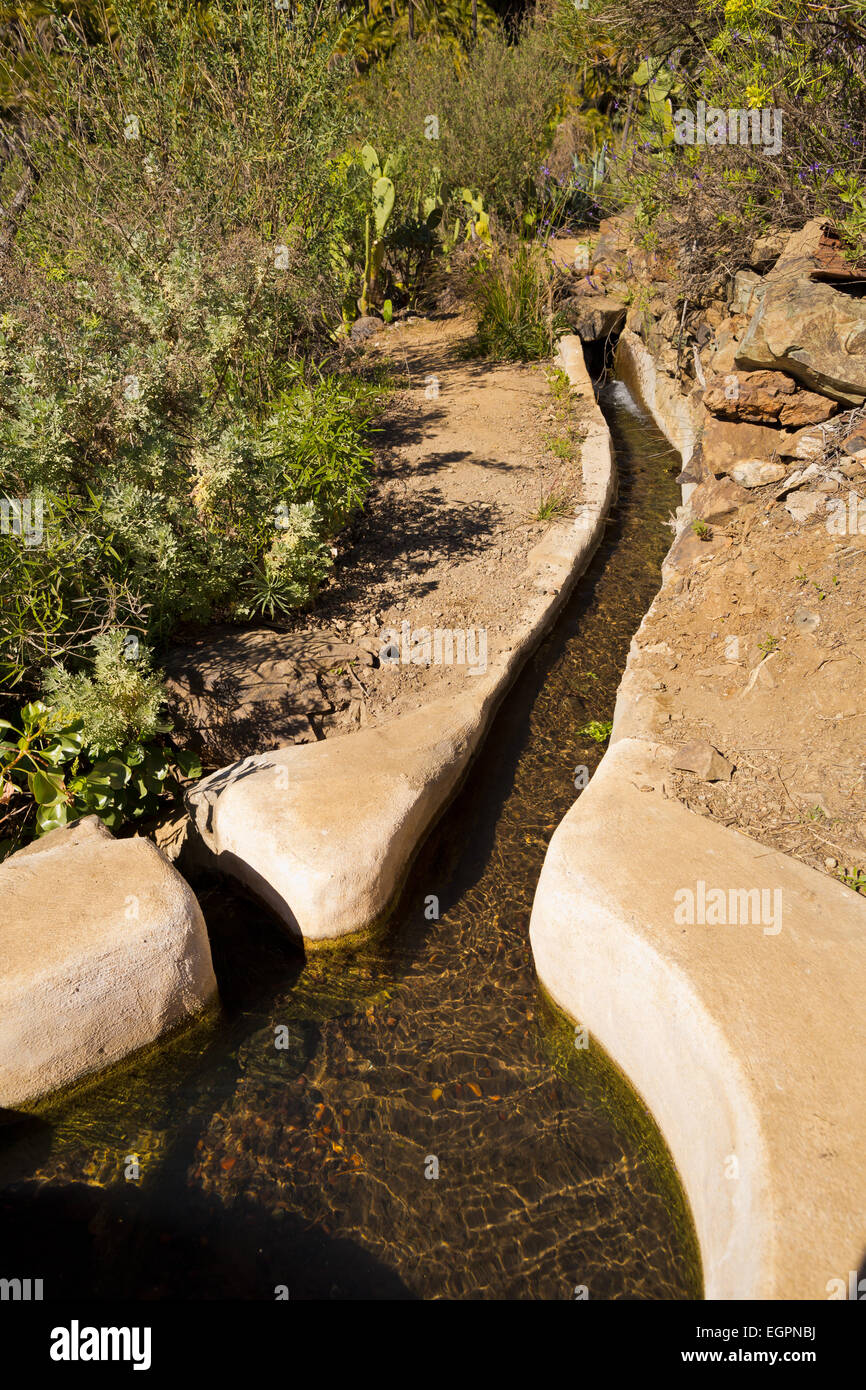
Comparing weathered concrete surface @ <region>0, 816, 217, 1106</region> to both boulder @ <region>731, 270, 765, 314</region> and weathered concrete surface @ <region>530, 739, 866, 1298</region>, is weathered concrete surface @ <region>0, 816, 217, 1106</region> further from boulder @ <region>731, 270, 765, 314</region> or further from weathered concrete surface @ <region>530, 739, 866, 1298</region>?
boulder @ <region>731, 270, 765, 314</region>

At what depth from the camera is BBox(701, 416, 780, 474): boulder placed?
530 centimetres

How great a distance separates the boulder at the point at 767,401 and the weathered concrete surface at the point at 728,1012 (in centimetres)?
291

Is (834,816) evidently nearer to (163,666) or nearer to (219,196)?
(163,666)

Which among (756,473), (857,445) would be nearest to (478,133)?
(756,473)

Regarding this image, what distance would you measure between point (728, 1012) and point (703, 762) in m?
1.29

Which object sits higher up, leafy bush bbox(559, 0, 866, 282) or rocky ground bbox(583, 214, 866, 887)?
leafy bush bbox(559, 0, 866, 282)

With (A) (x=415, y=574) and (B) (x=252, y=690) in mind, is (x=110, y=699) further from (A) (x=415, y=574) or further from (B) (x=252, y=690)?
(A) (x=415, y=574)

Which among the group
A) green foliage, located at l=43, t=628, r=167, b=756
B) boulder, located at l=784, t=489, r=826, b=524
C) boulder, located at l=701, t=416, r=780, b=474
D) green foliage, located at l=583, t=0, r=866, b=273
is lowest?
green foliage, located at l=43, t=628, r=167, b=756

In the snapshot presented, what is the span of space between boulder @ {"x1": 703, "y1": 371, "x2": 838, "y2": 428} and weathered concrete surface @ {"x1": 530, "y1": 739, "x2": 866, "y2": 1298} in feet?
9.53

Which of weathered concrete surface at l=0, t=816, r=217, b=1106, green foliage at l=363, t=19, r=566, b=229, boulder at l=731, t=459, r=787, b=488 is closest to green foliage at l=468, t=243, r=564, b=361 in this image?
green foliage at l=363, t=19, r=566, b=229

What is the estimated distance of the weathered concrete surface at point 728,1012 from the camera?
6.92ft

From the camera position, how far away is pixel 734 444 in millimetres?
5465

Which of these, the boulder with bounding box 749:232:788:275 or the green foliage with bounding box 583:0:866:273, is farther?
the boulder with bounding box 749:232:788:275

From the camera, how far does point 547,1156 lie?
2680 millimetres
